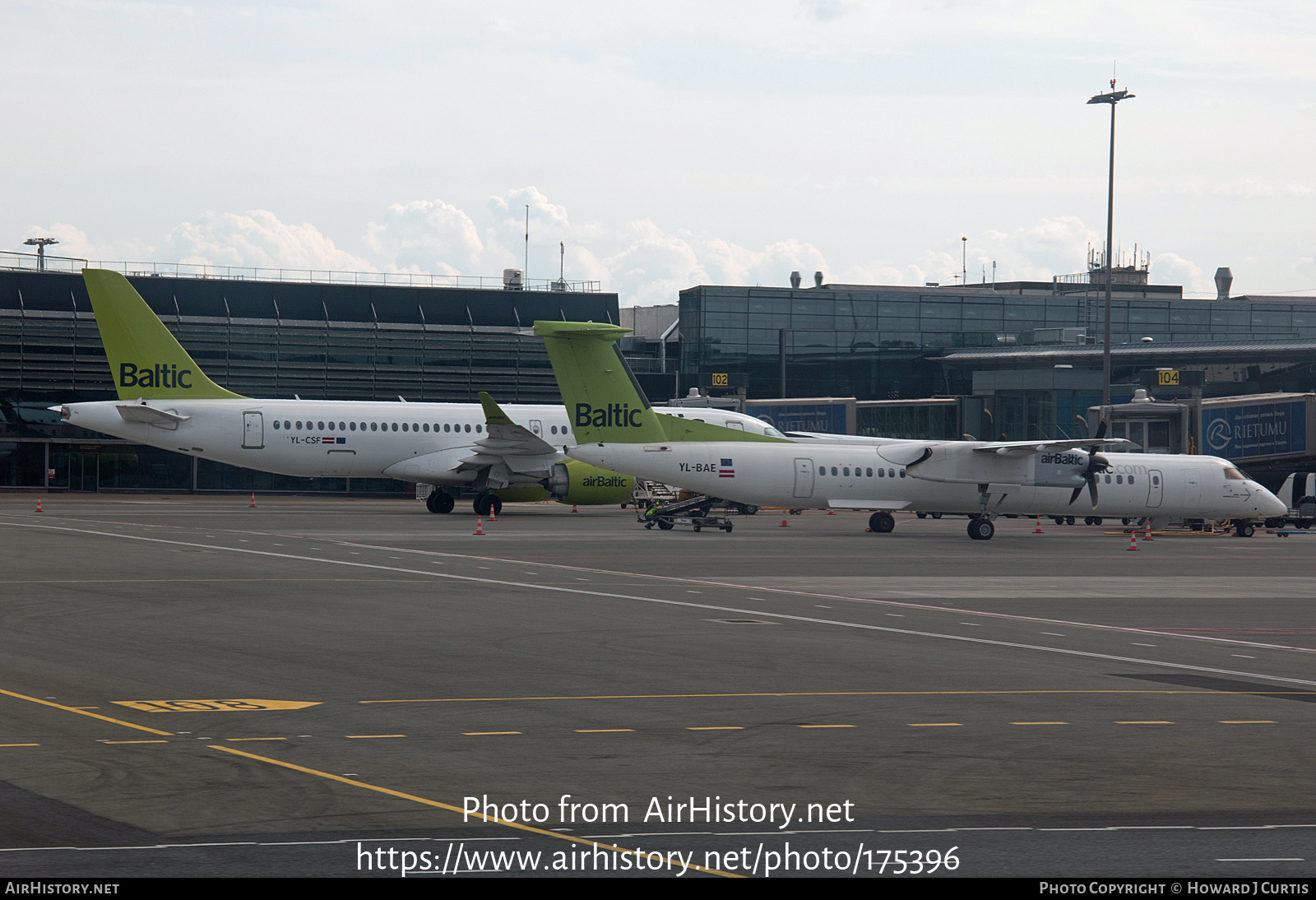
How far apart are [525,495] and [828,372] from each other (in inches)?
1519

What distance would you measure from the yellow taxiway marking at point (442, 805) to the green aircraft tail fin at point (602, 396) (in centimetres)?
2953

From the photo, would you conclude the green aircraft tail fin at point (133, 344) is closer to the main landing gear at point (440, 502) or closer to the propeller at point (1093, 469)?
the main landing gear at point (440, 502)

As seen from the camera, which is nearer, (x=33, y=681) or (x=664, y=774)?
(x=664, y=774)

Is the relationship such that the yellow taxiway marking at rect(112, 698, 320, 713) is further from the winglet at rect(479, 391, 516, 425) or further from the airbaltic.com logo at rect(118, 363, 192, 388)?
the airbaltic.com logo at rect(118, 363, 192, 388)

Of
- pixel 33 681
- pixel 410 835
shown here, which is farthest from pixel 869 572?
pixel 410 835

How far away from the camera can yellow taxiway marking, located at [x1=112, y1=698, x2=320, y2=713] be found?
11.9 metres

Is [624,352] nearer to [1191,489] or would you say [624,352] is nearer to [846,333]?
[846,333]

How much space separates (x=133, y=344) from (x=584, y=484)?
17106 mm

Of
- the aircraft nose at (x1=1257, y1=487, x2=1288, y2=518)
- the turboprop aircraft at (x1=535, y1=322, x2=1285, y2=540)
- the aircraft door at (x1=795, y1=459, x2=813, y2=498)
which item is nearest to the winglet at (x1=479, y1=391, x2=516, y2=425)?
the turboprop aircraft at (x1=535, y1=322, x2=1285, y2=540)

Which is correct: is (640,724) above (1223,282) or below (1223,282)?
→ below

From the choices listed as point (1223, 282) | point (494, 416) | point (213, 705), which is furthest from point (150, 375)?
point (1223, 282)

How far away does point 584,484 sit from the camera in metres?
47.0
